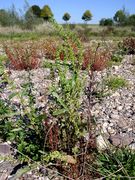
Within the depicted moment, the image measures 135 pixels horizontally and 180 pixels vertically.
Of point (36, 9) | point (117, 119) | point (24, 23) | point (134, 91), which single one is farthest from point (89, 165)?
point (36, 9)

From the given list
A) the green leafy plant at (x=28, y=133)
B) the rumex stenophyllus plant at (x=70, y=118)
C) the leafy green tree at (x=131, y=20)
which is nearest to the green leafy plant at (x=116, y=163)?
the rumex stenophyllus plant at (x=70, y=118)

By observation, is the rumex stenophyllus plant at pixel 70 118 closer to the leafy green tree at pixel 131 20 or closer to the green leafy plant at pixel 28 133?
the green leafy plant at pixel 28 133

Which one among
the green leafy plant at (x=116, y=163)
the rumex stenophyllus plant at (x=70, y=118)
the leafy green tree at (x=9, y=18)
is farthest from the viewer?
the leafy green tree at (x=9, y=18)

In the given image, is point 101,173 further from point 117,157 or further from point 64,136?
point 64,136

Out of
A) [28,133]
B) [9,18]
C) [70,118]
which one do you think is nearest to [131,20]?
[9,18]

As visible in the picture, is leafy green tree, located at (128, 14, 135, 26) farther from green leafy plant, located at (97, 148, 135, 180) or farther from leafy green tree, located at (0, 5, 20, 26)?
green leafy plant, located at (97, 148, 135, 180)

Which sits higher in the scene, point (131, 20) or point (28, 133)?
point (131, 20)

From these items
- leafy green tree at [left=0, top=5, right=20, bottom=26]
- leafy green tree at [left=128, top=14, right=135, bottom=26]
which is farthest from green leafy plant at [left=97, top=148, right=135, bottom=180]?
leafy green tree at [left=128, top=14, right=135, bottom=26]

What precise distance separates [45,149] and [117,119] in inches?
49.5

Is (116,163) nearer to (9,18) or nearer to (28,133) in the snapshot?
(28,133)

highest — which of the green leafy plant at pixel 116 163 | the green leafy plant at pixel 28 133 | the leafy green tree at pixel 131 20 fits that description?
the leafy green tree at pixel 131 20

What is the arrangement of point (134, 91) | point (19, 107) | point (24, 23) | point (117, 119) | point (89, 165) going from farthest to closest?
point (24, 23), point (134, 91), point (19, 107), point (117, 119), point (89, 165)

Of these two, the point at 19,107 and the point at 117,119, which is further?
the point at 19,107

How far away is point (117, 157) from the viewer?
3299 millimetres
